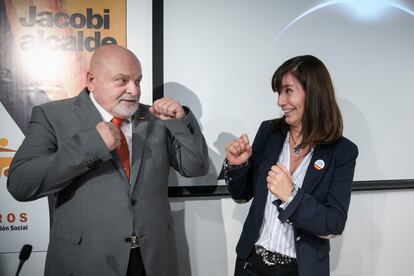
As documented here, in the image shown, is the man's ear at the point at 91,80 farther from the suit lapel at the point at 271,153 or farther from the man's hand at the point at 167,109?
the suit lapel at the point at 271,153

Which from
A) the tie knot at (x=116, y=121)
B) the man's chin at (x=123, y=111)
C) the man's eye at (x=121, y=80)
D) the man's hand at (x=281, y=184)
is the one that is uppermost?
the man's eye at (x=121, y=80)

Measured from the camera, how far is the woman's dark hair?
55.7 inches

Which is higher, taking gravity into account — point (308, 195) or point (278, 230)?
point (308, 195)

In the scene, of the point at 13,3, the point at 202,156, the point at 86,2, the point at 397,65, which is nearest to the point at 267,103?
the point at 202,156

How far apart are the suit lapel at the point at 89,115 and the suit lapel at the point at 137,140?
0.04 metres

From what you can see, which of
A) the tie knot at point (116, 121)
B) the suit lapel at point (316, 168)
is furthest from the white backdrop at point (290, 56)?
the suit lapel at point (316, 168)

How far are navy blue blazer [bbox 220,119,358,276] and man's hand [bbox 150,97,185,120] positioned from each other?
13.3 inches

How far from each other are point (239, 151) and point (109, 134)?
1.78ft

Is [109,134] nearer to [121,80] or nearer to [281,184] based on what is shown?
[121,80]

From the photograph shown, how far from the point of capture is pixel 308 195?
1.29m

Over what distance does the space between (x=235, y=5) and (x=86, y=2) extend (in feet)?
2.72

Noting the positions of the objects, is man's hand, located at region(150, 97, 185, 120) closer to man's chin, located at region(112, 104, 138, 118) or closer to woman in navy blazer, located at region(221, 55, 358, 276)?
man's chin, located at region(112, 104, 138, 118)

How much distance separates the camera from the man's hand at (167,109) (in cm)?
143

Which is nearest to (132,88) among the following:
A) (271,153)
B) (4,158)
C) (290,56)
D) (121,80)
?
(121,80)
